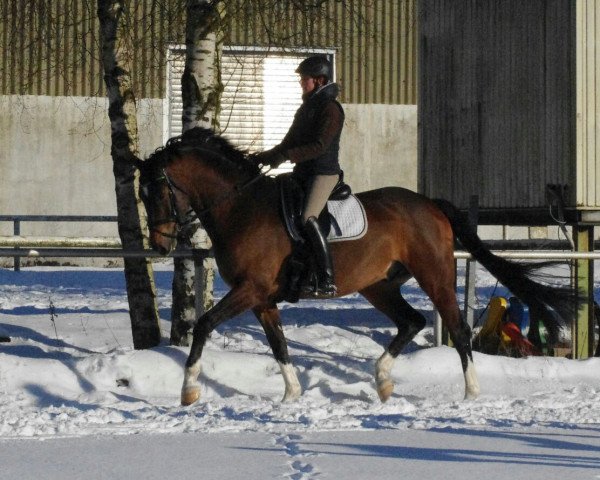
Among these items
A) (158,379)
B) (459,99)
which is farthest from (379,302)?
(459,99)

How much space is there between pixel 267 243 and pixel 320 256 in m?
0.42

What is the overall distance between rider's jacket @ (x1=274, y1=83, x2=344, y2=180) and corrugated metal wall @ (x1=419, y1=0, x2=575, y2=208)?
4.22 metres

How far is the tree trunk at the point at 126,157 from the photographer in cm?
1188

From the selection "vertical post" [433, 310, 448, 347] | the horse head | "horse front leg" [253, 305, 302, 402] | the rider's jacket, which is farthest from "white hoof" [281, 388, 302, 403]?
"vertical post" [433, 310, 448, 347]

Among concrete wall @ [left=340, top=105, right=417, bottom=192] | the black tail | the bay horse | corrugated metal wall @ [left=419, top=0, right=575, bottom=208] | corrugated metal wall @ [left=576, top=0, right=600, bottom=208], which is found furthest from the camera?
concrete wall @ [left=340, top=105, right=417, bottom=192]

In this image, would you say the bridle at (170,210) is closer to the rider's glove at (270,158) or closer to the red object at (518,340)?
the rider's glove at (270,158)

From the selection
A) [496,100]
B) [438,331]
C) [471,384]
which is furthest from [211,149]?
[496,100]

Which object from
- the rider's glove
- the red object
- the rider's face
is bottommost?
the red object

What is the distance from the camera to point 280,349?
9984 millimetres

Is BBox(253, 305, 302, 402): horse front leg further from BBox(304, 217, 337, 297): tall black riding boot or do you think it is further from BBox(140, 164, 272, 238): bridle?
BBox(140, 164, 272, 238): bridle

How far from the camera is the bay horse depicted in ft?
31.8

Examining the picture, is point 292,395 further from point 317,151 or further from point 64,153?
point 64,153

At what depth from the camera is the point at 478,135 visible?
51.1ft

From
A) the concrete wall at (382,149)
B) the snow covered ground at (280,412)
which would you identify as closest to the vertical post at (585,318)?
the snow covered ground at (280,412)
